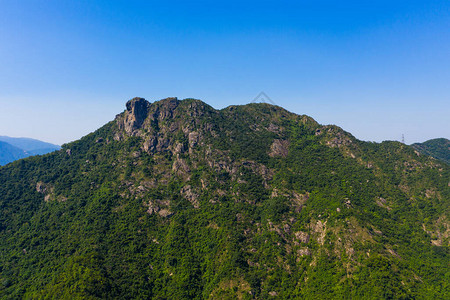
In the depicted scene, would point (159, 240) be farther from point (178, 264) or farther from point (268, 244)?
point (268, 244)

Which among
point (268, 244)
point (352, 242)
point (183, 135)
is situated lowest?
point (268, 244)

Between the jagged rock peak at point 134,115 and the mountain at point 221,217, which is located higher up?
the jagged rock peak at point 134,115

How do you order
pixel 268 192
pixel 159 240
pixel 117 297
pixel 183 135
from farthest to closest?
pixel 183 135, pixel 268 192, pixel 159 240, pixel 117 297

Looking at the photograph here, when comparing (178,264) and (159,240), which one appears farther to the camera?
(159,240)

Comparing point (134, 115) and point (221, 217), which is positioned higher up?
point (134, 115)

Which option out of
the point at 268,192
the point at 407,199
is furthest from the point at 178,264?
the point at 407,199

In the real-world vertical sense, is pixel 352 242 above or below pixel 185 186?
below

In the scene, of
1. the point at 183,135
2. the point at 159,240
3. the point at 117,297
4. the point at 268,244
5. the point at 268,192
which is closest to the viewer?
the point at 117,297

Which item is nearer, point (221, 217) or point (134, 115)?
point (221, 217)
